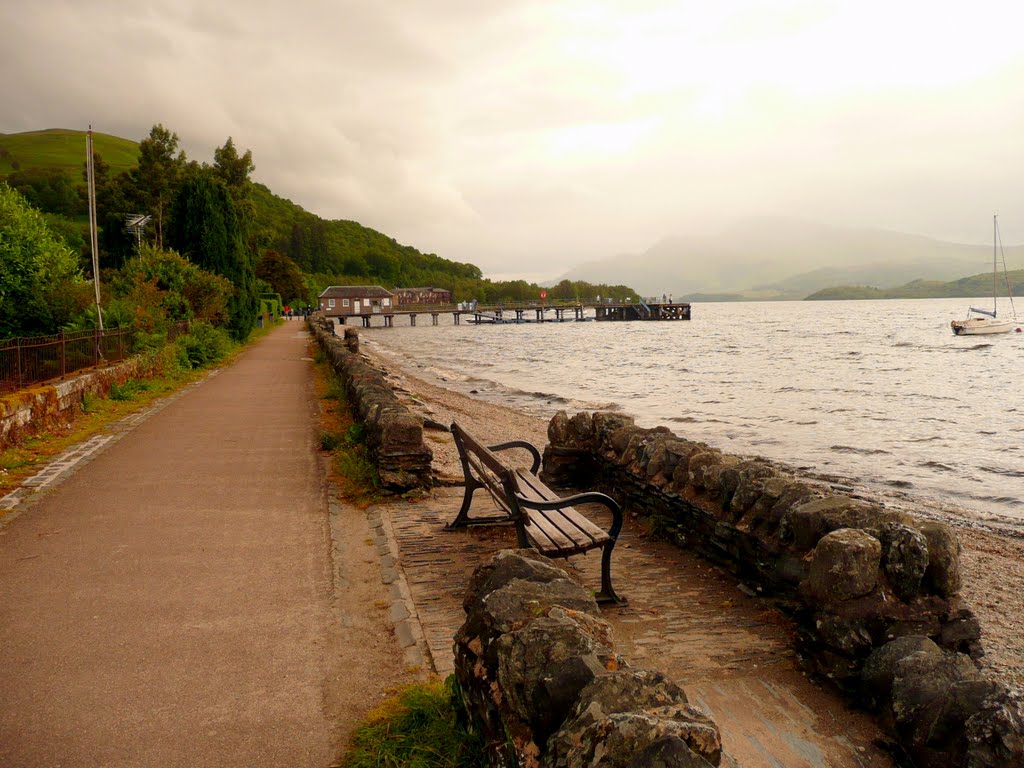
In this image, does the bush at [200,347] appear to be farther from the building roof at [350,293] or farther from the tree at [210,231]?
the building roof at [350,293]

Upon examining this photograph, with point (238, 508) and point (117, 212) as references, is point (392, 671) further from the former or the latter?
point (117, 212)

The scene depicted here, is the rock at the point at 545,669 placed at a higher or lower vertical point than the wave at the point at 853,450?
higher

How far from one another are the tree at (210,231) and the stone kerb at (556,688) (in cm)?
2733

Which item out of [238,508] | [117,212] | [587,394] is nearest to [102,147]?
[117,212]

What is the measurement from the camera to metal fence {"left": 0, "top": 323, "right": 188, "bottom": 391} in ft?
34.2

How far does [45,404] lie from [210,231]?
62.0ft

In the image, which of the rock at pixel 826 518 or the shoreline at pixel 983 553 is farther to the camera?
the shoreline at pixel 983 553

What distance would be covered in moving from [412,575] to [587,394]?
20340mm

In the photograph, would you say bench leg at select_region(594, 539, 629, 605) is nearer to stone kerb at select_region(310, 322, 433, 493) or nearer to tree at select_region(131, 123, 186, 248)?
stone kerb at select_region(310, 322, 433, 493)

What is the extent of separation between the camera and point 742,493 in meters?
5.06

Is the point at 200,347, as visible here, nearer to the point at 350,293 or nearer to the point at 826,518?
the point at 826,518

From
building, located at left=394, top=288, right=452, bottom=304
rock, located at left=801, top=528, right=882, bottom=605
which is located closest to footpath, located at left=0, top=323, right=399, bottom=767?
rock, located at left=801, top=528, right=882, bottom=605

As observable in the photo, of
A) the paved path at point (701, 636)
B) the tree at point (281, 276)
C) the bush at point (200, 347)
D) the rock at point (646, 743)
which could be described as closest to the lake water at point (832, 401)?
the paved path at point (701, 636)

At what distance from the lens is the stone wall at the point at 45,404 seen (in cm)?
926
